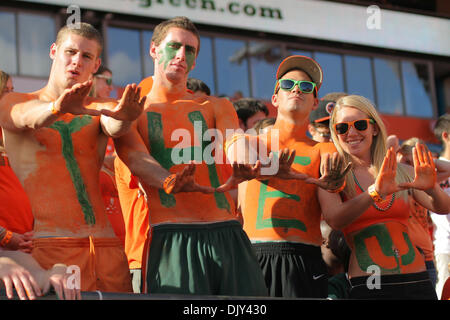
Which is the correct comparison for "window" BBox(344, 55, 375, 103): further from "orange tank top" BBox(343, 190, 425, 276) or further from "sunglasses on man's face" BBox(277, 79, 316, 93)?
"orange tank top" BBox(343, 190, 425, 276)

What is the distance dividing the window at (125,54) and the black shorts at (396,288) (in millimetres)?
13959

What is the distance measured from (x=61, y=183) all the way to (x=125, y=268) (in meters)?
0.54

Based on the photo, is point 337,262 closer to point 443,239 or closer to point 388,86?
point 443,239

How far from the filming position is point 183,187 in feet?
10.3

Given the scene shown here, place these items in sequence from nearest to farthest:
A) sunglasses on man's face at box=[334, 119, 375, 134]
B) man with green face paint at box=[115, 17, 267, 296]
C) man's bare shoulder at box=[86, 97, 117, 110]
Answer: man with green face paint at box=[115, 17, 267, 296] → man's bare shoulder at box=[86, 97, 117, 110] → sunglasses on man's face at box=[334, 119, 375, 134]

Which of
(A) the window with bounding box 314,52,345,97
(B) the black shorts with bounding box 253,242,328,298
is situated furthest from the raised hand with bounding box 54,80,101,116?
(A) the window with bounding box 314,52,345,97

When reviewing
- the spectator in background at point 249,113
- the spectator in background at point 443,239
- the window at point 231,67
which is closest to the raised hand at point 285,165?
the spectator in background at point 249,113

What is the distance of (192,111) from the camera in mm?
3664

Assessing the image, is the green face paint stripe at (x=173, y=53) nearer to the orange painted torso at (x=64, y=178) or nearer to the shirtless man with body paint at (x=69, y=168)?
the shirtless man with body paint at (x=69, y=168)

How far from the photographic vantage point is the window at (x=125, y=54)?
56.7ft

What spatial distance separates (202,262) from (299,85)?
1.45 m

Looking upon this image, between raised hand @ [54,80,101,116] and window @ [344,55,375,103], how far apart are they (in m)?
18.2

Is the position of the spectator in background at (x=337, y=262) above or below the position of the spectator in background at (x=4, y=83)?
below

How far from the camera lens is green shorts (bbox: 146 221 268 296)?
3.32 metres
